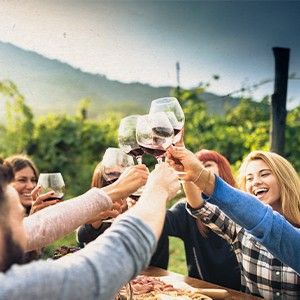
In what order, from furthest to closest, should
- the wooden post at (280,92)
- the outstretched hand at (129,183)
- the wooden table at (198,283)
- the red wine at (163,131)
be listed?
the wooden post at (280,92), the wooden table at (198,283), the outstretched hand at (129,183), the red wine at (163,131)

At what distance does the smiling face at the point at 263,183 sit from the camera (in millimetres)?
2498

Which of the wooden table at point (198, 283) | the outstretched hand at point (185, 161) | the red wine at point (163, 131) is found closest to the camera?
the red wine at point (163, 131)

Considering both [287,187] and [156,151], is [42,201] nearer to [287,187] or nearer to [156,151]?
[156,151]

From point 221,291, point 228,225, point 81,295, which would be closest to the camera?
point 81,295

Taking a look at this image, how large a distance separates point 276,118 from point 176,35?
2792mm

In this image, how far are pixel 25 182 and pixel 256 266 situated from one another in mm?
1709

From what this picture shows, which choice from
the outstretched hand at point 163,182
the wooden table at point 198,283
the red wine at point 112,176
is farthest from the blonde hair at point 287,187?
the outstretched hand at point 163,182

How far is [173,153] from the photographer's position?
5.67 feet

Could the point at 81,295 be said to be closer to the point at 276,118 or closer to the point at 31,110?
the point at 276,118

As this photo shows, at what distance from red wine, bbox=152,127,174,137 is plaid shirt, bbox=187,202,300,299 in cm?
85

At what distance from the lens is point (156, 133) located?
162 centimetres

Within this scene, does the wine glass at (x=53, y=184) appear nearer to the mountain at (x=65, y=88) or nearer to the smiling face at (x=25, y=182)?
the smiling face at (x=25, y=182)

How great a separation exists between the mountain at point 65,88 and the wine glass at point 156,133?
5.59 m

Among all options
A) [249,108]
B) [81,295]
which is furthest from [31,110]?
[81,295]
